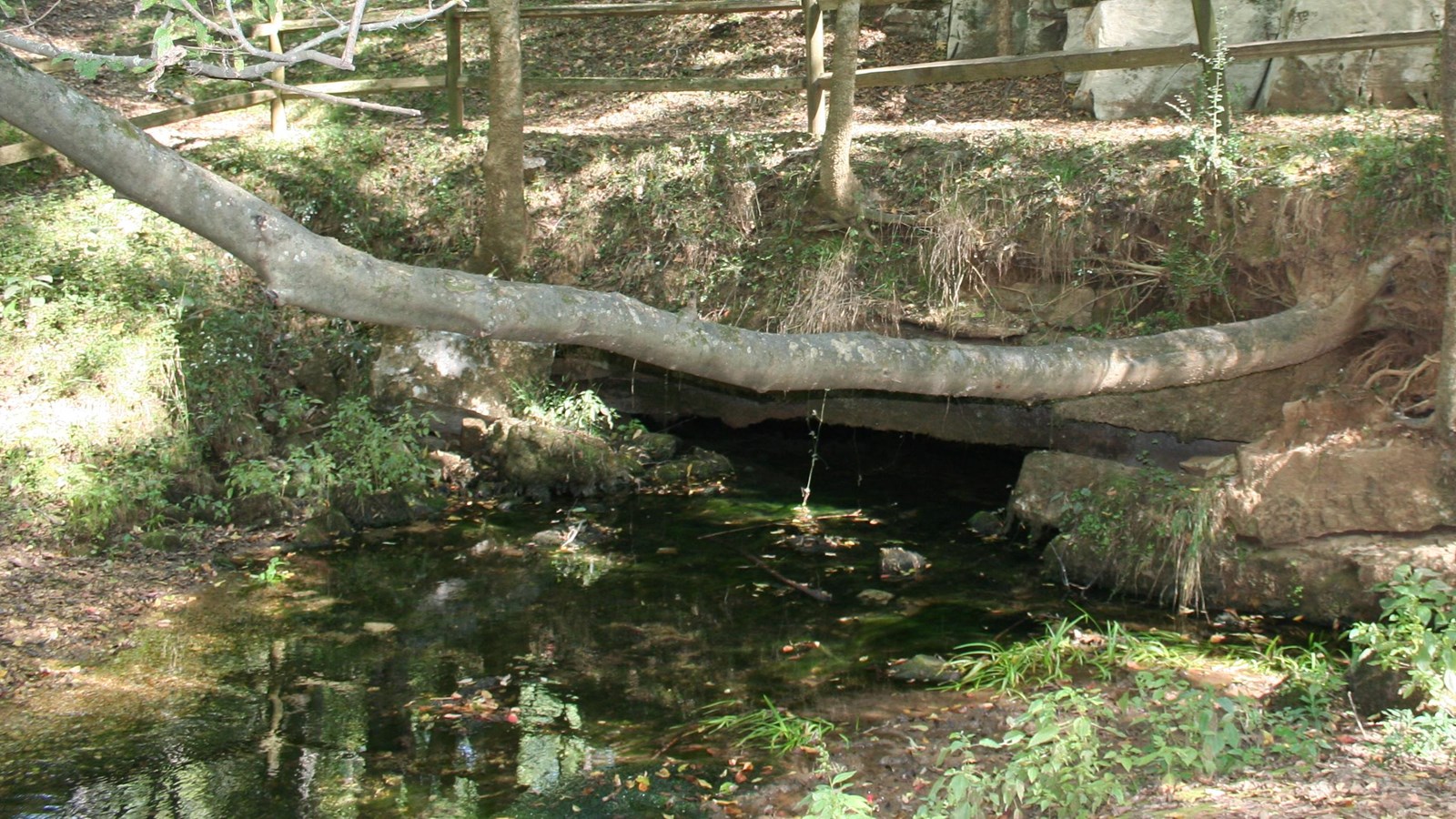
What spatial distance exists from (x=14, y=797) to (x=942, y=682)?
3983 mm

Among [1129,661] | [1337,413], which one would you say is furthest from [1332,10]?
[1129,661]

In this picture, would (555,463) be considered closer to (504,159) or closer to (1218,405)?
(504,159)

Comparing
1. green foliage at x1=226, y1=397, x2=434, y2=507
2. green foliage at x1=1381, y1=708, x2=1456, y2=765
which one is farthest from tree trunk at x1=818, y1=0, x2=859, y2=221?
green foliage at x1=1381, y1=708, x2=1456, y2=765

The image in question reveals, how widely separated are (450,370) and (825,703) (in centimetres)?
475

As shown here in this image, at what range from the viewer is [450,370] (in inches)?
356

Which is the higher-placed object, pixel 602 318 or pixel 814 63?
pixel 814 63

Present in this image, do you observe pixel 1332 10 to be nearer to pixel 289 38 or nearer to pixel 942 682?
pixel 942 682

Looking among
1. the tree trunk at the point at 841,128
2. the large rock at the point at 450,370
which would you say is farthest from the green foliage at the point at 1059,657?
the large rock at the point at 450,370

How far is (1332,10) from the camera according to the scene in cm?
894

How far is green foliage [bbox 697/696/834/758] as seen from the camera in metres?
4.96

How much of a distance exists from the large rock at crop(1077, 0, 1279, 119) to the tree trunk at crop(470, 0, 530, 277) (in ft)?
16.1

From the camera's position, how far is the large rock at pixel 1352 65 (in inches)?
341

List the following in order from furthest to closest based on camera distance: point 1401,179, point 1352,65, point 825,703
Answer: point 1352,65
point 1401,179
point 825,703

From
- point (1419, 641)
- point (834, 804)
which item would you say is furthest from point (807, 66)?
point (834, 804)
